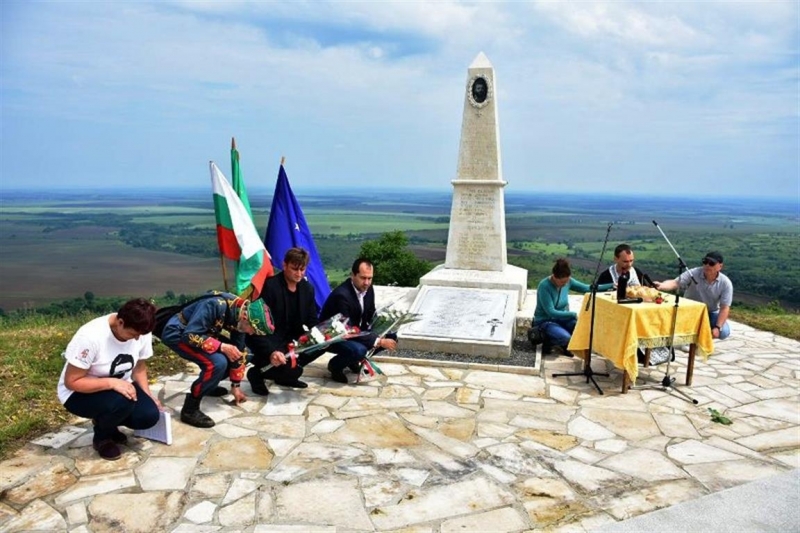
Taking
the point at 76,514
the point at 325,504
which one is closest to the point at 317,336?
the point at 325,504

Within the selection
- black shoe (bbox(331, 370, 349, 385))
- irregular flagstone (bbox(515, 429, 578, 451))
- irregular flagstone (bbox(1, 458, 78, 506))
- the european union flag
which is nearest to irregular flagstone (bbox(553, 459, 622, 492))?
irregular flagstone (bbox(515, 429, 578, 451))

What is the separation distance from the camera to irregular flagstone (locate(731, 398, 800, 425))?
554 cm

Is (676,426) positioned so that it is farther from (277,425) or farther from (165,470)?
(165,470)

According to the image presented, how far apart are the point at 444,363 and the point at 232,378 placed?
2.63 meters

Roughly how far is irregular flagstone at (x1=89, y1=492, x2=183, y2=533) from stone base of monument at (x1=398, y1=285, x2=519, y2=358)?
3987 millimetres

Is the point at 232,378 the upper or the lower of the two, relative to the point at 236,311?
lower

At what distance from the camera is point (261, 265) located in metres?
7.36

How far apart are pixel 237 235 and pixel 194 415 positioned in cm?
283

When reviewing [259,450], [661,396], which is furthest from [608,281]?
[259,450]

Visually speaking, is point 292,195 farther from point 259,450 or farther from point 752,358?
point 752,358

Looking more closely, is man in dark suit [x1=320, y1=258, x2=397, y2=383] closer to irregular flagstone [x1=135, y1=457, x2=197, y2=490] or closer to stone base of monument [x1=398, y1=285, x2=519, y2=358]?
stone base of monument [x1=398, y1=285, x2=519, y2=358]

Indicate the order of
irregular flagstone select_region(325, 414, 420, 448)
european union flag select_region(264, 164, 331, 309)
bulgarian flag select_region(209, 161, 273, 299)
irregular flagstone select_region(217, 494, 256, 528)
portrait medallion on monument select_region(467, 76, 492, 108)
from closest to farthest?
1. irregular flagstone select_region(217, 494, 256, 528)
2. irregular flagstone select_region(325, 414, 420, 448)
3. bulgarian flag select_region(209, 161, 273, 299)
4. european union flag select_region(264, 164, 331, 309)
5. portrait medallion on monument select_region(467, 76, 492, 108)

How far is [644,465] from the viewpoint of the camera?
438 centimetres

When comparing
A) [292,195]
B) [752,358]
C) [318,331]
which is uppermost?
[292,195]
